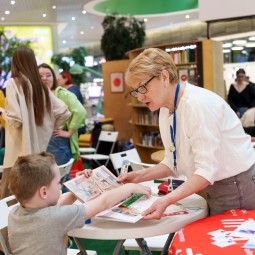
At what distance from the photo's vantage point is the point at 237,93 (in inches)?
303

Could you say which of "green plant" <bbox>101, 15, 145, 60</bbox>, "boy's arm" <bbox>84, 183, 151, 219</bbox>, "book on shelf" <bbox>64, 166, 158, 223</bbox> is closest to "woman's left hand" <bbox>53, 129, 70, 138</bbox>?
"book on shelf" <bbox>64, 166, 158, 223</bbox>

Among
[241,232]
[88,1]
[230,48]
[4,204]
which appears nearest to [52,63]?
[88,1]

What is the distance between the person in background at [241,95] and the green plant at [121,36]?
3.85 m

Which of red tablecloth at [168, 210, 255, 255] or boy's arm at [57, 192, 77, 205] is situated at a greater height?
boy's arm at [57, 192, 77, 205]

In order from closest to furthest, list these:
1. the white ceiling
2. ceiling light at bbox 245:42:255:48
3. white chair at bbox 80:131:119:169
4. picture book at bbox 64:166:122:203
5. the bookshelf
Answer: picture book at bbox 64:166:122:203 < the bookshelf < ceiling light at bbox 245:42:255:48 < white chair at bbox 80:131:119:169 < the white ceiling

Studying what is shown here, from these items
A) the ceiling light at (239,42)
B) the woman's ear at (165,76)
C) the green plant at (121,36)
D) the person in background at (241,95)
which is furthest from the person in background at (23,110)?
the green plant at (121,36)

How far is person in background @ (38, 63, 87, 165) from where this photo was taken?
181 inches

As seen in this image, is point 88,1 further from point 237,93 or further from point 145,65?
point 145,65

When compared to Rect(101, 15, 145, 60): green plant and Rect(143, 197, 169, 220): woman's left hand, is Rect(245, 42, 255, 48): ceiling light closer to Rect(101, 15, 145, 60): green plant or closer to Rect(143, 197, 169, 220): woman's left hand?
Rect(101, 15, 145, 60): green plant

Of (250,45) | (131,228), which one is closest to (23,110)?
(131,228)

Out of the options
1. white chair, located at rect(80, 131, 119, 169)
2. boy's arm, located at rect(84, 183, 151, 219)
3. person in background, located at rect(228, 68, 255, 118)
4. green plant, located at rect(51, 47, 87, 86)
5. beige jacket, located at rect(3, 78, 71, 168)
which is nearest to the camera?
boy's arm, located at rect(84, 183, 151, 219)

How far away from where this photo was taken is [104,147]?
843 cm

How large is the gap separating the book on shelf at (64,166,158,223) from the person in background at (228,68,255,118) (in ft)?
17.8

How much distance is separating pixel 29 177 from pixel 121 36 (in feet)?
30.5
